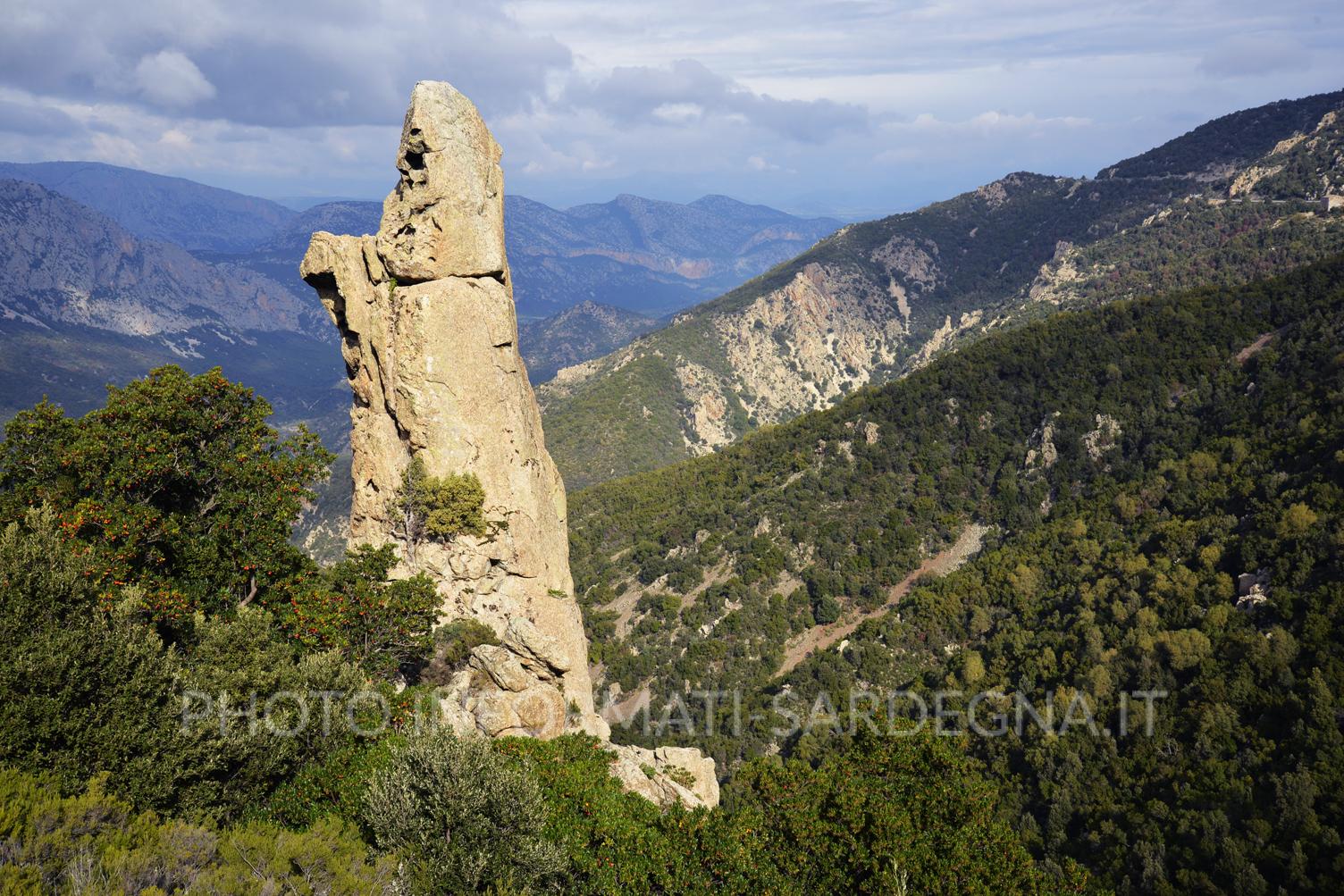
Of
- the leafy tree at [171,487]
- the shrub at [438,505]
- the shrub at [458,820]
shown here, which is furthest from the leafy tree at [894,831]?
the leafy tree at [171,487]

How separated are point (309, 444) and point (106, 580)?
8576mm

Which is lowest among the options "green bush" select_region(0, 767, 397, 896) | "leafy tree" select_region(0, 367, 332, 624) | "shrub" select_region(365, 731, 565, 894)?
"shrub" select_region(365, 731, 565, 894)

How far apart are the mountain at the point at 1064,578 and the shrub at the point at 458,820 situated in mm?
19340

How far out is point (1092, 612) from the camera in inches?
1978

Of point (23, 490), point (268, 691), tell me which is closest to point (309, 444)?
point (23, 490)

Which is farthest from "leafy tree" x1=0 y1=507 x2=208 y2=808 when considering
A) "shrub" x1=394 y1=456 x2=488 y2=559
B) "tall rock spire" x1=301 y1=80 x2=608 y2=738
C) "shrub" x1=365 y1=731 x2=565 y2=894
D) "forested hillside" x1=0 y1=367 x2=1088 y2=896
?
"tall rock spire" x1=301 y1=80 x2=608 y2=738

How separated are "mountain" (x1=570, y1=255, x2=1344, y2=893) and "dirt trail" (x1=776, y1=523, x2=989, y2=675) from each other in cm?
23

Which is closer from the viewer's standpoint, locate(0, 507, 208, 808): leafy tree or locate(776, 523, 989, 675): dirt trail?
locate(0, 507, 208, 808): leafy tree

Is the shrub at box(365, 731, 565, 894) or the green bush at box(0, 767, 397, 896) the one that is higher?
the green bush at box(0, 767, 397, 896)

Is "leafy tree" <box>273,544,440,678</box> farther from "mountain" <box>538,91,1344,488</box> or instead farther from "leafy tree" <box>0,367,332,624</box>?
"mountain" <box>538,91,1344,488</box>

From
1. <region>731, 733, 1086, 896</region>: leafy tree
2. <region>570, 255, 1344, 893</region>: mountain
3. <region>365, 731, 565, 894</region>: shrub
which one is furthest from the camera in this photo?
<region>570, 255, 1344, 893</region>: mountain

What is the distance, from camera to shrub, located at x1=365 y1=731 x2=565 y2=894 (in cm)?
1526

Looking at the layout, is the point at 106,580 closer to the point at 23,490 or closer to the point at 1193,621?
the point at 23,490

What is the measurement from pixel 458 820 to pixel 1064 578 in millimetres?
54652
